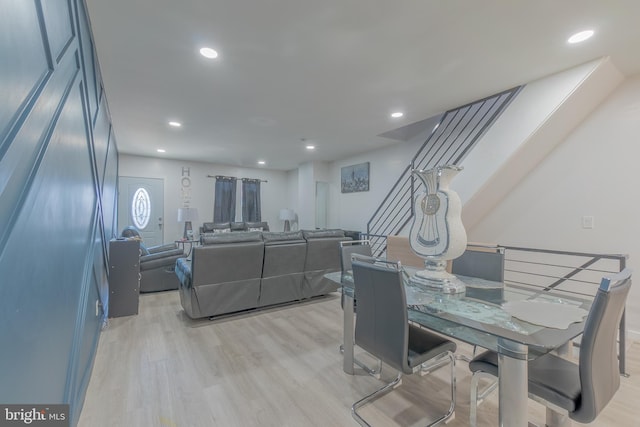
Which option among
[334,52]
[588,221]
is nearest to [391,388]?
[334,52]

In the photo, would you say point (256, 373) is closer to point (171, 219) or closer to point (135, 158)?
point (171, 219)

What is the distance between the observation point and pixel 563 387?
1.18m

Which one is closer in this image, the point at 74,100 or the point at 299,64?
the point at 74,100

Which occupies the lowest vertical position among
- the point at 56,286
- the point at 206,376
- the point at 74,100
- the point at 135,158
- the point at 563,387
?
the point at 206,376

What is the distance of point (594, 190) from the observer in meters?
2.88

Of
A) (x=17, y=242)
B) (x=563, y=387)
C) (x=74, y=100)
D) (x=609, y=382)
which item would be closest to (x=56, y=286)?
(x=17, y=242)

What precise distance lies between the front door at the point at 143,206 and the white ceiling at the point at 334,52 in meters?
2.71

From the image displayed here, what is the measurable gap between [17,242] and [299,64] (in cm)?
237

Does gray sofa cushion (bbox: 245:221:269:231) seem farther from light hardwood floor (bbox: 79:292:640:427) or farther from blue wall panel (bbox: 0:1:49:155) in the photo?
blue wall panel (bbox: 0:1:49:155)

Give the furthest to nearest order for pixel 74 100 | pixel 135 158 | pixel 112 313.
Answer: pixel 135 158
pixel 112 313
pixel 74 100

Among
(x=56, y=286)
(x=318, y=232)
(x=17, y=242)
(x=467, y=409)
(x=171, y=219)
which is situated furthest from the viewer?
(x=171, y=219)

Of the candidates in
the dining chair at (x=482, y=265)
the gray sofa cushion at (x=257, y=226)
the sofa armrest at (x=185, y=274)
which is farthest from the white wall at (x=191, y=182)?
the dining chair at (x=482, y=265)

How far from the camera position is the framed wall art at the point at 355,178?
20.0 feet

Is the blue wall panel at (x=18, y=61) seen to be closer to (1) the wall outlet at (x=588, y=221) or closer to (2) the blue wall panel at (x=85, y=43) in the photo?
(2) the blue wall panel at (x=85, y=43)
